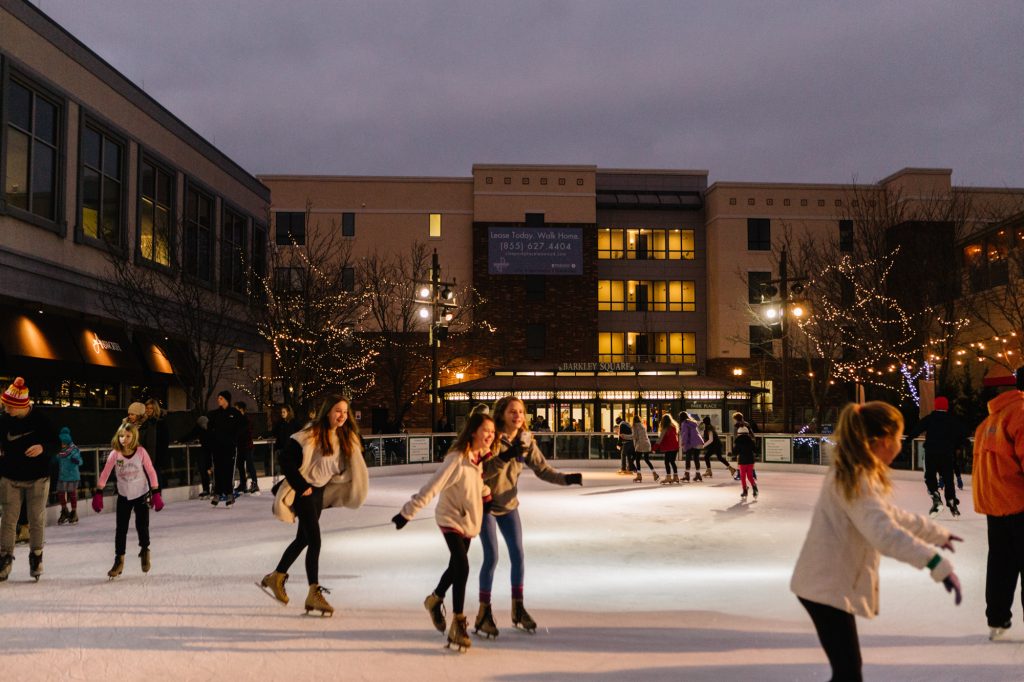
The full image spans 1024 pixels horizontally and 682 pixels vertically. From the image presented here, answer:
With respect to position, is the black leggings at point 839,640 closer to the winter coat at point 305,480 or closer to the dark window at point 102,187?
the winter coat at point 305,480

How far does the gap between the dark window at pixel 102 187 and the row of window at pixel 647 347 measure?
104ft

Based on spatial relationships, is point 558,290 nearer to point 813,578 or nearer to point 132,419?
point 132,419

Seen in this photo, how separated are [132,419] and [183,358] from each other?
65.1 feet

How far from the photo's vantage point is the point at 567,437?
31516 millimetres

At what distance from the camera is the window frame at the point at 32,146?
19.8m

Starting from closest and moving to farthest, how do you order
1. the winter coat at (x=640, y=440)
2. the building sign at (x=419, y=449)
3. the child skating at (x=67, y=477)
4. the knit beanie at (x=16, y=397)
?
the knit beanie at (x=16, y=397)
the child skating at (x=67, y=477)
the winter coat at (x=640, y=440)
the building sign at (x=419, y=449)

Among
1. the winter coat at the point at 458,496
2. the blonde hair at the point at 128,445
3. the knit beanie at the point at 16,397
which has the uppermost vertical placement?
the knit beanie at the point at 16,397

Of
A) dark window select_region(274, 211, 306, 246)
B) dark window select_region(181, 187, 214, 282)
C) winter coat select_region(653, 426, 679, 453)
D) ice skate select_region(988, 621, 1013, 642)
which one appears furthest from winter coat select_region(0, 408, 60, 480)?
dark window select_region(274, 211, 306, 246)

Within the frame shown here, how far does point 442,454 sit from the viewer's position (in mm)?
28875

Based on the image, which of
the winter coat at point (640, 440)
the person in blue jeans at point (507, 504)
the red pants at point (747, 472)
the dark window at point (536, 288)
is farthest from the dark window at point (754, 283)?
the person in blue jeans at point (507, 504)

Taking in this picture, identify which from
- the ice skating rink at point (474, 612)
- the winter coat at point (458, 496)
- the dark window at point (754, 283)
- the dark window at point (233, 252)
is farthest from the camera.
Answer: the dark window at point (754, 283)

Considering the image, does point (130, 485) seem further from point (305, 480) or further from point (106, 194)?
point (106, 194)

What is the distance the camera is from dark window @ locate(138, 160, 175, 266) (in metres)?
27.2

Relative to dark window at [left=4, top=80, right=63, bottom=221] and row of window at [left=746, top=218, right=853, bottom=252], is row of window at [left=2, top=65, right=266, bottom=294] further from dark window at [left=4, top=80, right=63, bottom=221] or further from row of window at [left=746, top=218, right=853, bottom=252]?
row of window at [left=746, top=218, right=853, bottom=252]
